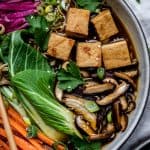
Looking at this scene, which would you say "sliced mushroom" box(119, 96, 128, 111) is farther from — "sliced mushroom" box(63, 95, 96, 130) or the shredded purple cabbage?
the shredded purple cabbage

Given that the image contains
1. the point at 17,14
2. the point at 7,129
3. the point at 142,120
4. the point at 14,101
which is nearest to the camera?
the point at 7,129

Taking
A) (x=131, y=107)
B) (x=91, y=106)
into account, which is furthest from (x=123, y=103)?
(x=91, y=106)

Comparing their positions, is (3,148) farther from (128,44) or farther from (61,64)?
(128,44)

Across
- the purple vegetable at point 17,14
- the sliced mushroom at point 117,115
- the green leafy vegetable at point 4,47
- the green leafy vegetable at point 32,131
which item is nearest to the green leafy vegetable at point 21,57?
the green leafy vegetable at point 4,47

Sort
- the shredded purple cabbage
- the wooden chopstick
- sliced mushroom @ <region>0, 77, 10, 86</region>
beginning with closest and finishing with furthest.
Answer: the wooden chopstick
sliced mushroom @ <region>0, 77, 10, 86</region>
the shredded purple cabbage

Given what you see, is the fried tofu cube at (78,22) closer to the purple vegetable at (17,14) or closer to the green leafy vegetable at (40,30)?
the green leafy vegetable at (40,30)

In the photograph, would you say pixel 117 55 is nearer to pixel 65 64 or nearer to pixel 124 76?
pixel 124 76

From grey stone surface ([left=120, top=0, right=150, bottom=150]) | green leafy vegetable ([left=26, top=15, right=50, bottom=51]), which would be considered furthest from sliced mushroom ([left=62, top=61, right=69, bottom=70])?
grey stone surface ([left=120, top=0, right=150, bottom=150])
